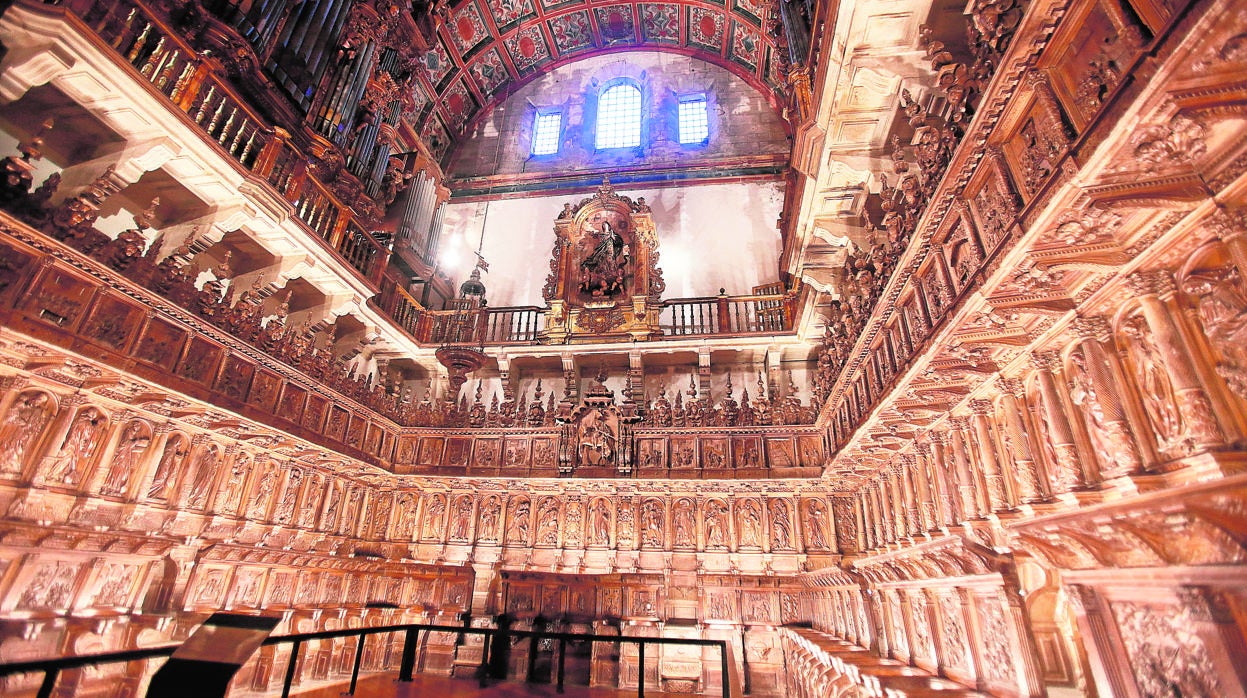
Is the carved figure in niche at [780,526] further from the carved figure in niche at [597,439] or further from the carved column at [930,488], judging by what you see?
the carved column at [930,488]

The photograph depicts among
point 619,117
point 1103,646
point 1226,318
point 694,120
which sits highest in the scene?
point 619,117

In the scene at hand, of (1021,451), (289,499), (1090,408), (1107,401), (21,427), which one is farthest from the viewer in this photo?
(289,499)

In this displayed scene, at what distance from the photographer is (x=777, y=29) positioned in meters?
9.15

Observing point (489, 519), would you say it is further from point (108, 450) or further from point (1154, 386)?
point (1154, 386)

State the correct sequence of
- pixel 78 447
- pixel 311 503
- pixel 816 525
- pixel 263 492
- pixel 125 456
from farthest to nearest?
pixel 816 525 → pixel 311 503 → pixel 263 492 → pixel 125 456 → pixel 78 447

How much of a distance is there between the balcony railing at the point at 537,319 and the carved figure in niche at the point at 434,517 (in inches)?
137

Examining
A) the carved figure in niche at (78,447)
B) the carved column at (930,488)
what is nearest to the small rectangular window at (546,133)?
the carved figure in niche at (78,447)

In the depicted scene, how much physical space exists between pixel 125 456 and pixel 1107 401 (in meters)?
9.26

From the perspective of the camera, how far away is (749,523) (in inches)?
368

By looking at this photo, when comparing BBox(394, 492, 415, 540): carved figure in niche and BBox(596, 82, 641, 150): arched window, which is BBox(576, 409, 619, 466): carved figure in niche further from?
BBox(596, 82, 641, 150): arched window

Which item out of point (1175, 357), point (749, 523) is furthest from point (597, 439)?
point (1175, 357)

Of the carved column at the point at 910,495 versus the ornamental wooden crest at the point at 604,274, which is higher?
the ornamental wooden crest at the point at 604,274

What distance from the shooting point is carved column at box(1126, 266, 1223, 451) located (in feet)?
8.25

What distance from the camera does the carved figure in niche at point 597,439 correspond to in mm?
9422
